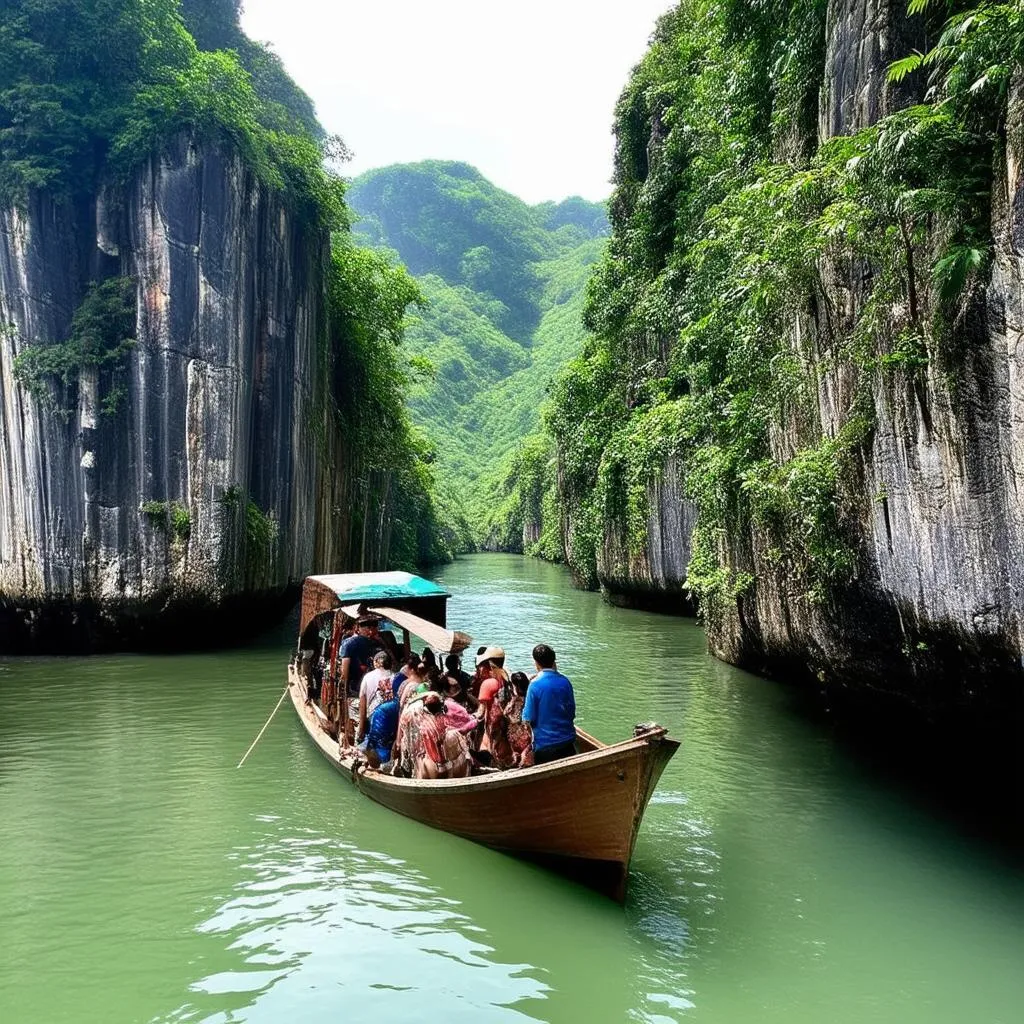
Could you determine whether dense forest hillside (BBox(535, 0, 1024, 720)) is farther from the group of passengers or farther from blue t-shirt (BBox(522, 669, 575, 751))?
Answer: the group of passengers

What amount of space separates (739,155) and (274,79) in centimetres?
3060

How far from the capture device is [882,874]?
6.45 m

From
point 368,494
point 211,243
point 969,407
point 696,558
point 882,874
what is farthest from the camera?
point 368,494

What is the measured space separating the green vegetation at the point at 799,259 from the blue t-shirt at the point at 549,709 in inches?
119

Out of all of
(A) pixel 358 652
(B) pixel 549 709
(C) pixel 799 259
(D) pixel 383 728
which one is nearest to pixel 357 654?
(A) pixel 358 652

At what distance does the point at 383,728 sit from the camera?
8234mm

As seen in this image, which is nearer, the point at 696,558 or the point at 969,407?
the point at 969,407

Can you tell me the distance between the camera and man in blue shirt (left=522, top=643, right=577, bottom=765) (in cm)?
657

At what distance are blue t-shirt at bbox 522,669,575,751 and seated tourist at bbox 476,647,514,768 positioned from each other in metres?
0.71

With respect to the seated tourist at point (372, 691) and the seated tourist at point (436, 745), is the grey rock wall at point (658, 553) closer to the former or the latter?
the seated tourist at point (372, 691)

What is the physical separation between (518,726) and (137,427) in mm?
12150

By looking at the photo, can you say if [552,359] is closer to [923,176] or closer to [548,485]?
[548,485]

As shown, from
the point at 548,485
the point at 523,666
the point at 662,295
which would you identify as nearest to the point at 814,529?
the point at 523,666

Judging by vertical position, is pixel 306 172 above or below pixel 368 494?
above
